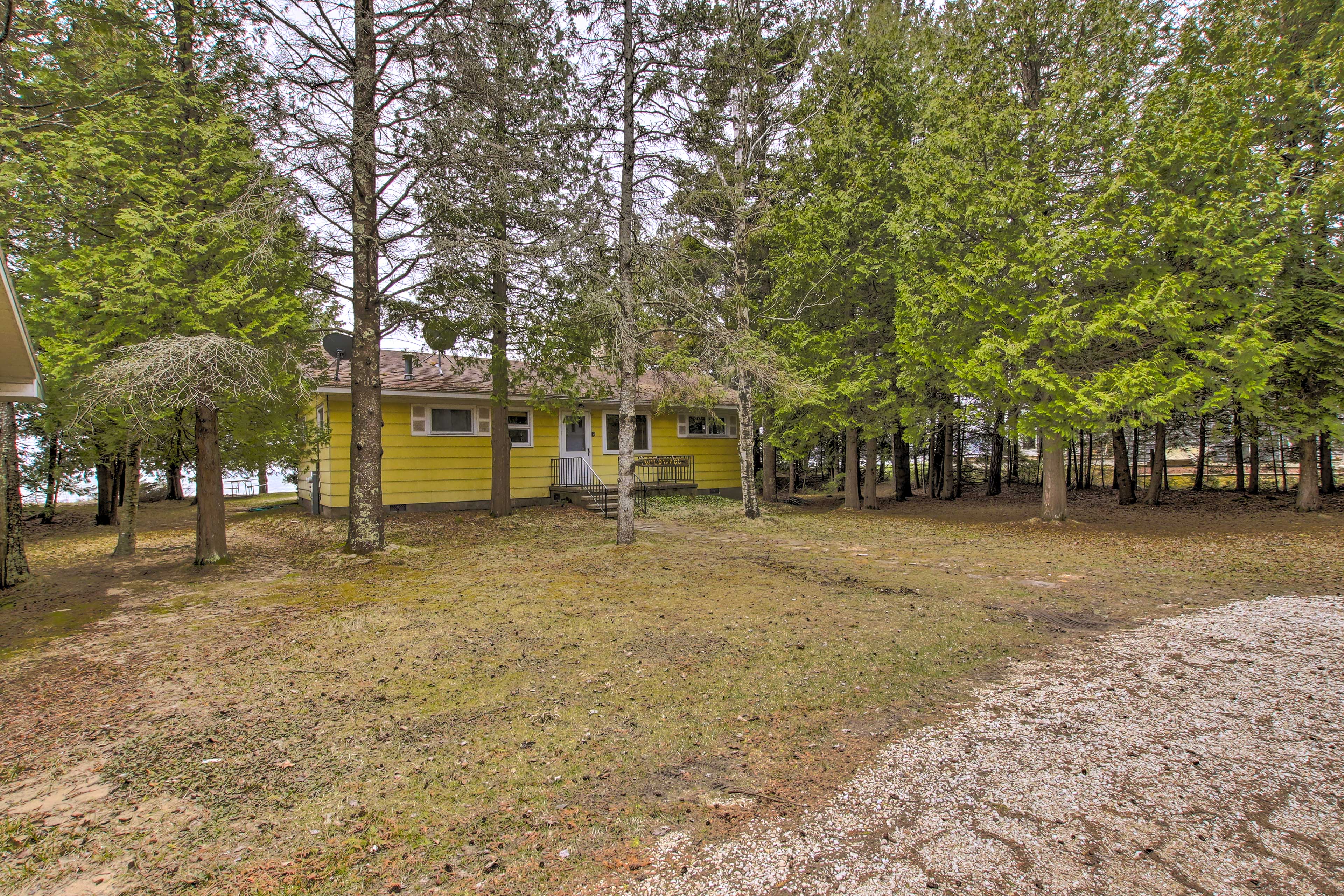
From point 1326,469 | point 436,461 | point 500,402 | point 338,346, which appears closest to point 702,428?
point 500,402

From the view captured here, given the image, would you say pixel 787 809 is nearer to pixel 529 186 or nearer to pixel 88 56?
pixel 529 186

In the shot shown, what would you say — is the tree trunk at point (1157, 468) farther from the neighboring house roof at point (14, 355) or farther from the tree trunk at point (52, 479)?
the tree trunk at point (52, 479)

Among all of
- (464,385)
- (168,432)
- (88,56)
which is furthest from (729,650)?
(464,385)

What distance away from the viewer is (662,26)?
861 cm

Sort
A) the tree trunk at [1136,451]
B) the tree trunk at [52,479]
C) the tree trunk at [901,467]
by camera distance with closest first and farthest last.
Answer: the tree trunk at [52,479]
the tree trunk at [1136,451]
the tree trunk at [901,467]

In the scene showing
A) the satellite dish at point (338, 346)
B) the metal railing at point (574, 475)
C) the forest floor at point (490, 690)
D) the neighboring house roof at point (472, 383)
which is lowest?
the forest floor at point (490, 690)

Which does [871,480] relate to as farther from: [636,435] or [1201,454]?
[1201,454]

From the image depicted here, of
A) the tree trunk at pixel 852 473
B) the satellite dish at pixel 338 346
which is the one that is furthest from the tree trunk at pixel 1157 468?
the satellite dish at pixel 338 346

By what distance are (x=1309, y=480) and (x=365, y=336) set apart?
60.3 feet

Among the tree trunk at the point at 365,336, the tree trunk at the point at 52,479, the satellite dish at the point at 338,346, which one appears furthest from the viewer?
the tree trunk at the point at 52,479

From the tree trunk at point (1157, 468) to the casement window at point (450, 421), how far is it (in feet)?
56.7

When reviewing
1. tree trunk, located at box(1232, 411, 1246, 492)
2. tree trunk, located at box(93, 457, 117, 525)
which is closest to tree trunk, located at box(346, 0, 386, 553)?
tree trunk, located at box(93, 457, 117, 525)

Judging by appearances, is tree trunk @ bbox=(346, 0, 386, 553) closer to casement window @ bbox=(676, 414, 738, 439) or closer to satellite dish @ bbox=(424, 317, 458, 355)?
satellite dish @ bbox=(424, 317, 458, 355)

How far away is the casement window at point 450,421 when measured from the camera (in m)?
13.6
